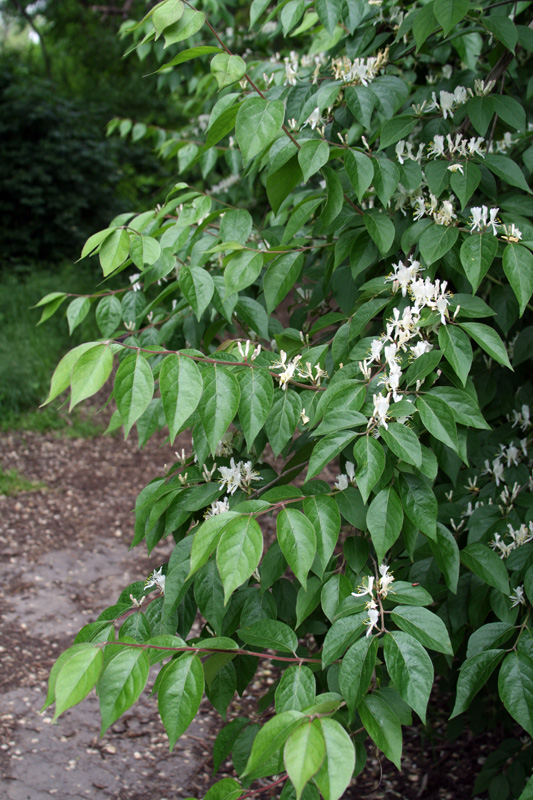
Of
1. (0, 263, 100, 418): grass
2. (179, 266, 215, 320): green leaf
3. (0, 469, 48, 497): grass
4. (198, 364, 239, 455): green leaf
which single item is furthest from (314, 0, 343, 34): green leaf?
(0, 263, 100, 418): grass

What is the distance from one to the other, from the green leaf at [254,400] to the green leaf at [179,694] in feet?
1.16

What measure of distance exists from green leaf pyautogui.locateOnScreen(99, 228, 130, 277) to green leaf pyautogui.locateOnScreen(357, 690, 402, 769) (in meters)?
0.88

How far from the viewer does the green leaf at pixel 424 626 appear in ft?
3.38

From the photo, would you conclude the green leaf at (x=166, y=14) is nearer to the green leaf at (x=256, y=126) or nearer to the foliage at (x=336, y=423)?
the foliage at (x=336, y=423)

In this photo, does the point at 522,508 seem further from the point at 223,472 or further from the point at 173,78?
the point at 173,78

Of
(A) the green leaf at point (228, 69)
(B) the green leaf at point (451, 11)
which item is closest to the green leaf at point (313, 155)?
(A) the green leaf at point (228, 69)

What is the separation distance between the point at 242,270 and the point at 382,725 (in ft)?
2.77

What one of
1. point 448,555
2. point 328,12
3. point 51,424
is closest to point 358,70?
point 328,12

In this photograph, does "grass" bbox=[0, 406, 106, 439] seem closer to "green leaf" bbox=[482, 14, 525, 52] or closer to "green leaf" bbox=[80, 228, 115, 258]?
"green leaf" bbox=[80, 228, 115, 258]

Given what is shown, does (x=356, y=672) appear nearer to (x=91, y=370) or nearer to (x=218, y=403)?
(x=218, y=403)

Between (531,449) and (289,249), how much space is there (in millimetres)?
826

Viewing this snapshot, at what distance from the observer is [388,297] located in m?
1.41

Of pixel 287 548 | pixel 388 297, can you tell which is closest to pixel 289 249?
pixel 388 297

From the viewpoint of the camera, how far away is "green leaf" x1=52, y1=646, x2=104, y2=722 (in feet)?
3.04
